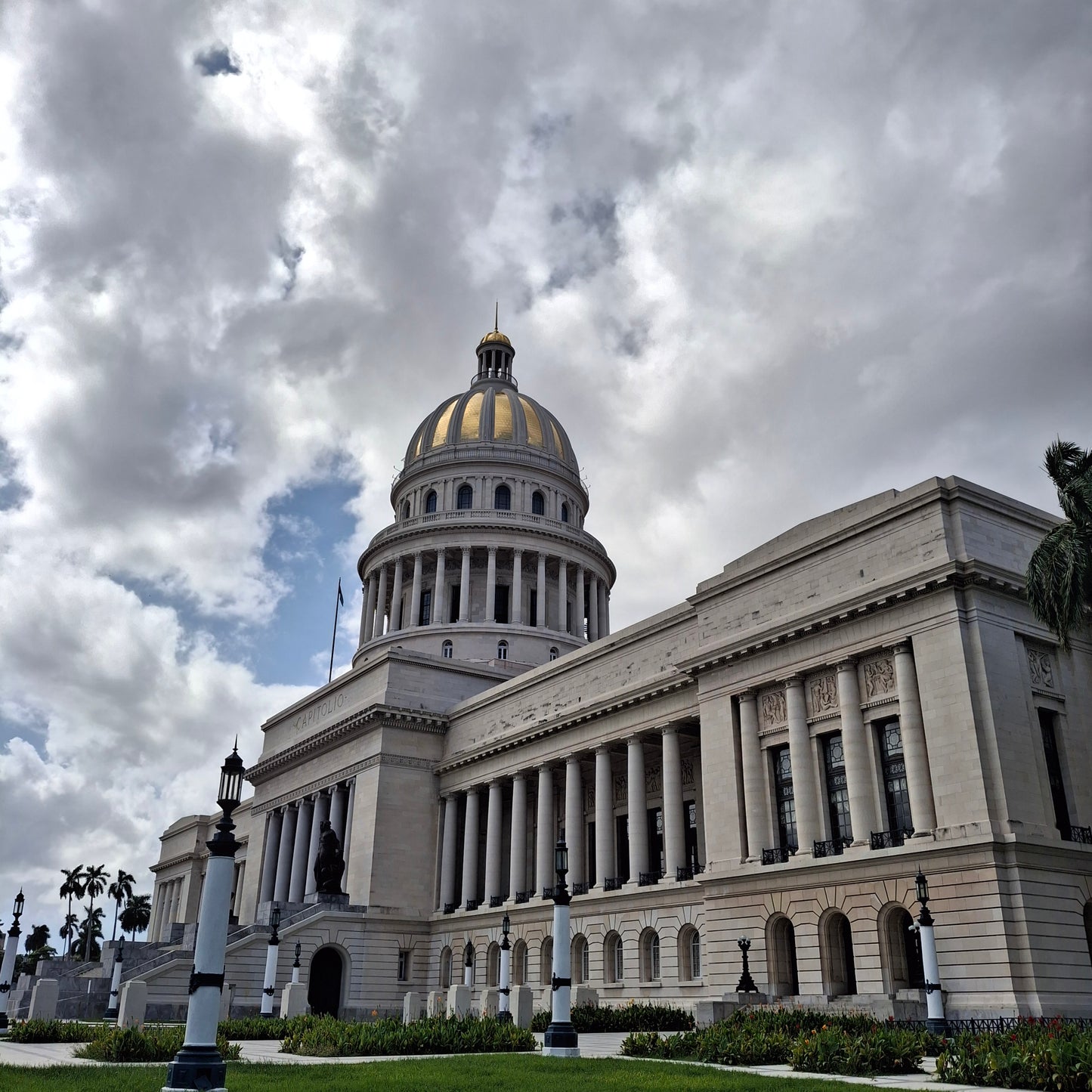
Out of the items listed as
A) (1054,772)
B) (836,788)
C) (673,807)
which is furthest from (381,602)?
(1054,772)

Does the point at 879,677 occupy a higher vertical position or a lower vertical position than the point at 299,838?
higher

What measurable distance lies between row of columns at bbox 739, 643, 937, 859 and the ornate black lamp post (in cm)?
307

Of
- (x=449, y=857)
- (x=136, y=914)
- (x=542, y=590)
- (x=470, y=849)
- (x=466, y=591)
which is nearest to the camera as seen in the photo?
(x=470, y=849)

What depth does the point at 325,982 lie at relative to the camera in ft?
176

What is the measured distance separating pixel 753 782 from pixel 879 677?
6.40 metres

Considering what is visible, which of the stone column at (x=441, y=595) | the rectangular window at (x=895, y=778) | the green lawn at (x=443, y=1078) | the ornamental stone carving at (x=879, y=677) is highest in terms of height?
the stone column at (x=441, y=595)

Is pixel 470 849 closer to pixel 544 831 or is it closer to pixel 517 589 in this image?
pixel 544 831

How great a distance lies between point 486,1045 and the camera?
2662cm

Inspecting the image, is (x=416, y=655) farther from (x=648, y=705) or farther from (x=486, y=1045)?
(x=486, y=1045)

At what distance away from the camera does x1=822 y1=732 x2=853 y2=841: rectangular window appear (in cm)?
3516

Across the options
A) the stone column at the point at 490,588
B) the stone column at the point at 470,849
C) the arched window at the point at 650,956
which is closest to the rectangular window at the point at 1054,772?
the arched window at the point at 650,956

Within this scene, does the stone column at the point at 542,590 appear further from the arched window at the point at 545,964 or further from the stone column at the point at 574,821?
the arched window at the point at 545,964

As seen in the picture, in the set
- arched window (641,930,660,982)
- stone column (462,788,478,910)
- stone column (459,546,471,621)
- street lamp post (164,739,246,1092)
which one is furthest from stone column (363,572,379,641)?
street lamp post (164,739,246,1092)

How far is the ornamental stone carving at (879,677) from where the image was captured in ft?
112
